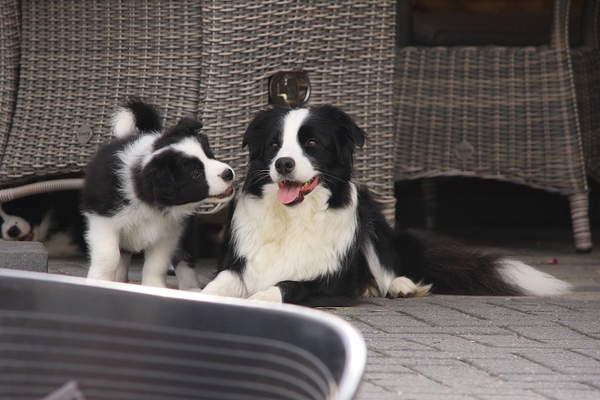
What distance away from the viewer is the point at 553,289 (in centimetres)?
354

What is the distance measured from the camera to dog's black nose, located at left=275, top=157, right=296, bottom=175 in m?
3.06

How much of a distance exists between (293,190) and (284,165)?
Result: 0.58 ft

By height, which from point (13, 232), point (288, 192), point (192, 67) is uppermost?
point (192, 67)

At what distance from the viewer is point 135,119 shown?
137 inches

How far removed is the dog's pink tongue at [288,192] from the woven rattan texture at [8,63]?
1420 mm

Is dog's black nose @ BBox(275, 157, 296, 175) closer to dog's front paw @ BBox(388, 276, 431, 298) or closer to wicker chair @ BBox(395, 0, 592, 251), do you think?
dog's front paw @ BBox(388, 276, 431, 298)

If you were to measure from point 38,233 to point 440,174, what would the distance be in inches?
82.7

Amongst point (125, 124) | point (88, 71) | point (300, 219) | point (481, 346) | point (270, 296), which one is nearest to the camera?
point (481, 346)

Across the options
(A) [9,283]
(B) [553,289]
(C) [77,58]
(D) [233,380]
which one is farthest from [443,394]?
(C) [77,58]

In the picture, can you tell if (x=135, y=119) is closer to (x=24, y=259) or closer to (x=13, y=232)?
(x=24, y=259)

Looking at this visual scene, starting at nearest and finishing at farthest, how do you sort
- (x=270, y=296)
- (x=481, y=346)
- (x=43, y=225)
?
(x=481, y=346), (x=270, y=296), (x=43, y=225)

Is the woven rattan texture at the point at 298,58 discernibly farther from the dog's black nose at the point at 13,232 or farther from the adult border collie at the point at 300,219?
the dog's black nose at the point at 13,232

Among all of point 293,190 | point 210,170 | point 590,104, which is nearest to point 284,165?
point 293,190

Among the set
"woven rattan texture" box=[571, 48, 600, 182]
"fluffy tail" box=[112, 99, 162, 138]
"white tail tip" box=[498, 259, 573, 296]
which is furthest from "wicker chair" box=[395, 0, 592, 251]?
"fluffy tail" box=[112, 99, 162, 138]
